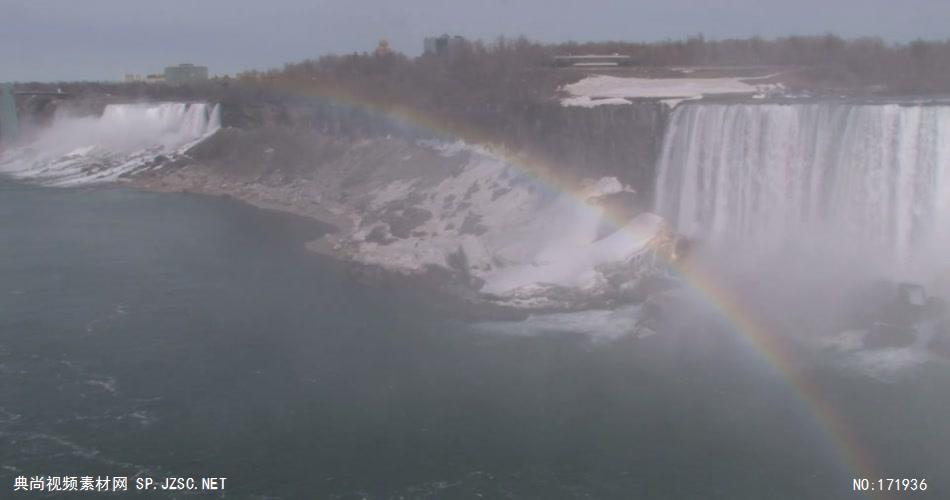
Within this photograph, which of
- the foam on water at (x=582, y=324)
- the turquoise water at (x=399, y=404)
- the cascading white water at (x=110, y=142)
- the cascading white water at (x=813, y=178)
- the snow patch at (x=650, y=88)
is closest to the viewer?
the turquoise water at (x=399, y=404)

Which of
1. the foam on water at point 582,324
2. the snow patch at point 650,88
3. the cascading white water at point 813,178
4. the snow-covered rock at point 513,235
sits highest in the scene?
the snow patch at point 650,88

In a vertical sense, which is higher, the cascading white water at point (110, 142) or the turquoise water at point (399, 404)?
the cascading white water at point (110, 142)

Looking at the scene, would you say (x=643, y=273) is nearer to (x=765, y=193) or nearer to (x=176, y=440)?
(x=765, y=193)

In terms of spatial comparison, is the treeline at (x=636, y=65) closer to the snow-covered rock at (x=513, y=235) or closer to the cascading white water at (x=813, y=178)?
the snow-covered rock at (x=513, y=235)

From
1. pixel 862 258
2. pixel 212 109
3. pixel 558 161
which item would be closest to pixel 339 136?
pixel 212 109

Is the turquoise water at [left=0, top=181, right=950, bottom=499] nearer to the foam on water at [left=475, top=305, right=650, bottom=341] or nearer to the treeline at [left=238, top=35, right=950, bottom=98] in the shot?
the foam on water at [left=475, top=305, right=650, bottom=341]

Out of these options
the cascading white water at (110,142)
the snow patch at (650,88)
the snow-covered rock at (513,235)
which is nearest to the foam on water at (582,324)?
the snow-covered rock at (513,235)

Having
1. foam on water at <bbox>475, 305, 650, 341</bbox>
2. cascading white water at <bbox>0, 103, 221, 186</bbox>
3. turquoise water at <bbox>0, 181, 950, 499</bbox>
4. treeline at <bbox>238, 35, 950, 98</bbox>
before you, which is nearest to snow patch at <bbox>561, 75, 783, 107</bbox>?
treeline at <bbox>238, 35, 950, 98</bbox>

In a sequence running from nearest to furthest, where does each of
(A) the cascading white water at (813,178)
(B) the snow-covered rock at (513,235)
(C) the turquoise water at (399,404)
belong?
(C) the turquoise water at (399,404)
(A) the cascading white water at (813,178)
(B) the snow-covered rock at (513,235)

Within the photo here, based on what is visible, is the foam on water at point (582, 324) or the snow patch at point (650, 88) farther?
the snow patch at point (650, 88)
